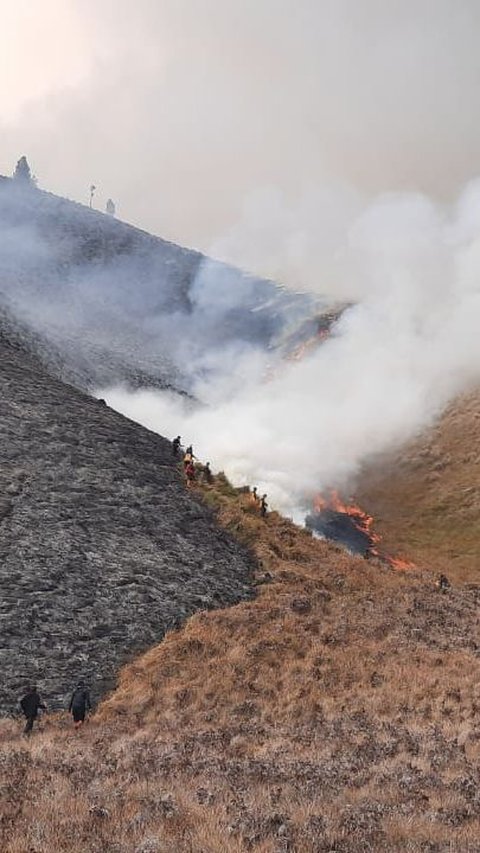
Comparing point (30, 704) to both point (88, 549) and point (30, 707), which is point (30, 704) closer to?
point (30, 707)

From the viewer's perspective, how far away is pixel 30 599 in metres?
23.5

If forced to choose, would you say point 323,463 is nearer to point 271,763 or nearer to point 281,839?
point 271,763

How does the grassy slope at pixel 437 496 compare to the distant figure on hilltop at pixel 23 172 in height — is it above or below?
below

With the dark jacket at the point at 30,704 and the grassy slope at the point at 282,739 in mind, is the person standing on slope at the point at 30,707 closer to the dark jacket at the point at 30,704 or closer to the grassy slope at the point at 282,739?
the dark jacket at the point at 30,704

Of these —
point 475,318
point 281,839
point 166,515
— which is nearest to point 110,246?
point 475,318

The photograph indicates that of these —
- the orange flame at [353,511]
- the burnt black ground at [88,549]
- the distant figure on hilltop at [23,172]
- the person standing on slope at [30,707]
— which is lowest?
the person standing on slope at [30,707]

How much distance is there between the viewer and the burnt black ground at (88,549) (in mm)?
21938

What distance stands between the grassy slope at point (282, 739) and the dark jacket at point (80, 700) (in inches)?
21.8

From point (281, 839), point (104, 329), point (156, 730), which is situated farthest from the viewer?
point (104, 329)

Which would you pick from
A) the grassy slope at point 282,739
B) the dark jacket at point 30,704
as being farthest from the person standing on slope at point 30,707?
the grassy slope at point 282,739

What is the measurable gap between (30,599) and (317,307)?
8154 cm

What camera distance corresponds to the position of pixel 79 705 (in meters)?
18.6

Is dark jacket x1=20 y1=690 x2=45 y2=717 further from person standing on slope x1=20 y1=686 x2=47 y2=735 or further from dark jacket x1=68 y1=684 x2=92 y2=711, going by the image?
dark jacket x1=68 y1=684 x2=92 y2=711

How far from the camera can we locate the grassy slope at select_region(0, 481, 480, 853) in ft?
35.1
